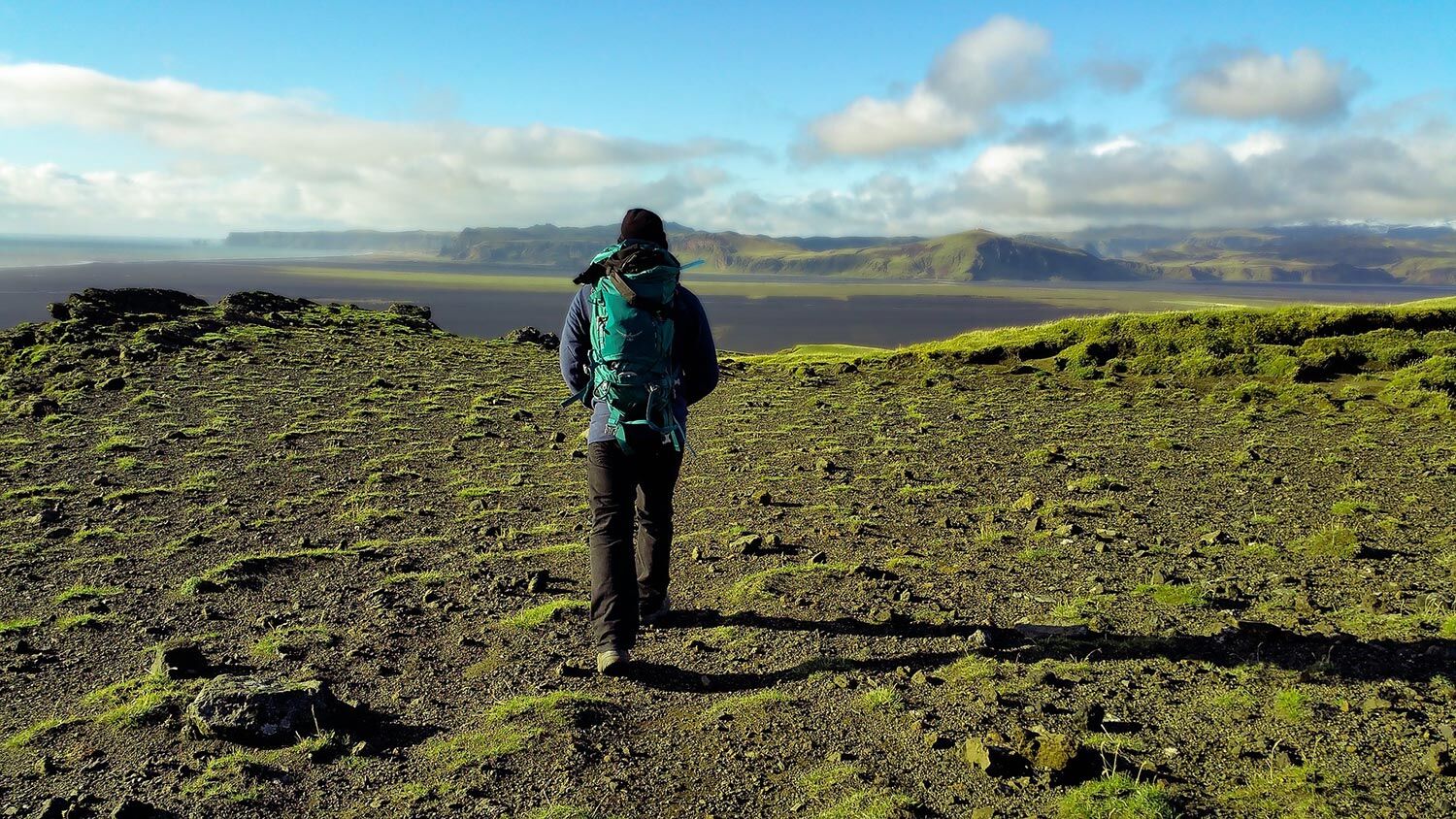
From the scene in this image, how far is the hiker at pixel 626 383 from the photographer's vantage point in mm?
6234

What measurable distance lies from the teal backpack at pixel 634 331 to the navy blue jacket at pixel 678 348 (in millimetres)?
165

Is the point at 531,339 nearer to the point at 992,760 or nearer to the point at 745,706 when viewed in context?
the point at 745,706

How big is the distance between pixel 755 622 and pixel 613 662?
4.85 feet

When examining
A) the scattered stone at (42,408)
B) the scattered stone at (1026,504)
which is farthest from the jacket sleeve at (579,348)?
the scattered stone at (42,408)

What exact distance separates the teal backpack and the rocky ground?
6.19 ft

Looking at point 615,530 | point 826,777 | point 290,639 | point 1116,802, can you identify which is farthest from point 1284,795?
point 290,639

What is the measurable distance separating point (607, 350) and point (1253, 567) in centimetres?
653

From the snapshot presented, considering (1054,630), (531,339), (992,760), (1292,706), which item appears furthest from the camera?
(531,339)

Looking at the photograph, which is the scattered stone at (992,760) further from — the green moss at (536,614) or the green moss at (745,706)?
the green moss at (536,614)

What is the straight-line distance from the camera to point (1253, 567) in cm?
838

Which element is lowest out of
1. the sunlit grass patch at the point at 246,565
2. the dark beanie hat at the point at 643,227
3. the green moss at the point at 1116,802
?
the sunlit grass patch at the point at 246,565

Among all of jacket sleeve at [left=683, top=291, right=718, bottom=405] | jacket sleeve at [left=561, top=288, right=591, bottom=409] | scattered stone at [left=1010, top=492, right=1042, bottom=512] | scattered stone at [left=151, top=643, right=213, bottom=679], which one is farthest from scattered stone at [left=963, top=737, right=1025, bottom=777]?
scattered stone at [left=1010, top=492, right=1042, bottom=512]

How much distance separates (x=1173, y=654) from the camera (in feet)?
20.7

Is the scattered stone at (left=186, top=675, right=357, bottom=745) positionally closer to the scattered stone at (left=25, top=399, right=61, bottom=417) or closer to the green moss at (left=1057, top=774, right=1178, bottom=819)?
the green moss at (left=1057, top=774, right=1178, bottom=819)
